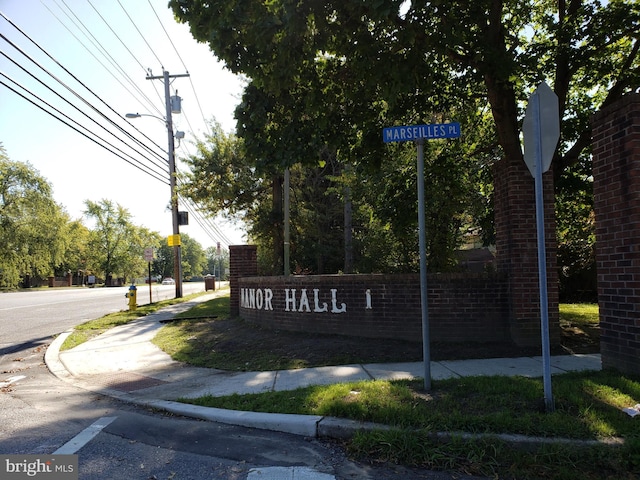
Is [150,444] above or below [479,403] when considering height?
below

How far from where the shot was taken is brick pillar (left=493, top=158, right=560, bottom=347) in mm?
7203

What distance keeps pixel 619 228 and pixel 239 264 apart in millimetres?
9542

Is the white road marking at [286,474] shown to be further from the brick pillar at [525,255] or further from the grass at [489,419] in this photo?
the brick pillar at [525,255]

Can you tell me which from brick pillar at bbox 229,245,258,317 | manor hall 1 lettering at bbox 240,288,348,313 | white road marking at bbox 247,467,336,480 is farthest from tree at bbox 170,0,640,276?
brick pillar at bbox 229,245,258,317

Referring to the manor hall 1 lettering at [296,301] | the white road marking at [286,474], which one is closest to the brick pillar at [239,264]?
the manor hall 1 lettering at [296,301]

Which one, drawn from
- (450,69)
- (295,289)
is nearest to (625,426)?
(295,289)

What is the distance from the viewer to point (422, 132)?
4.93 m

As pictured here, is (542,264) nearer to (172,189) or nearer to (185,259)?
(172,189)

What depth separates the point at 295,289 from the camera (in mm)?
9172

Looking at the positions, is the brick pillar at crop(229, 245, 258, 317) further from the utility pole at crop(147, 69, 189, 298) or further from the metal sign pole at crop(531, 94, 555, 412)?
the utility pole at crop(147, 69, 189, 298)

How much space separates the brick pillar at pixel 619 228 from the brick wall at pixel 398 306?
2157 mm

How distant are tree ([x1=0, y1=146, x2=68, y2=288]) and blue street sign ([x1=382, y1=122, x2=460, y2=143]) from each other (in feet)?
167
